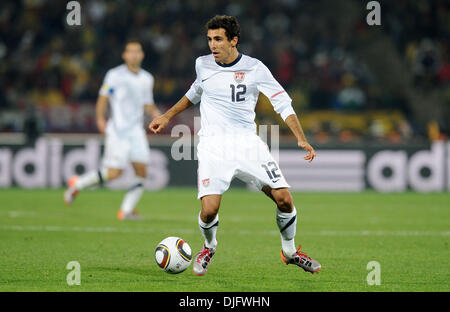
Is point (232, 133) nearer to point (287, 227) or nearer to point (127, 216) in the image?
point (287, 227)

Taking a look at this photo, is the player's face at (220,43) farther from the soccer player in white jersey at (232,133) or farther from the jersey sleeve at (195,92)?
the jersey sleeve at (195,92)

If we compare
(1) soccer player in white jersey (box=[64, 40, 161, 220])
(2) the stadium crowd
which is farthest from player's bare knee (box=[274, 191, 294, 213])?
(2) the stadium crowd

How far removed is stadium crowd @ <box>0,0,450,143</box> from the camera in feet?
64.6

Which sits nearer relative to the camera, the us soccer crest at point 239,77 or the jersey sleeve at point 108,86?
the us soccer crest at point 239,77

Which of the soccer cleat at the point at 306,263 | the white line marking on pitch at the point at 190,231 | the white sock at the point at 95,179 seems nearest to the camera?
the soccer cleat at the point at 306,263

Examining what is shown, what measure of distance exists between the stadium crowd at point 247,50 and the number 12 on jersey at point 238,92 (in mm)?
12185

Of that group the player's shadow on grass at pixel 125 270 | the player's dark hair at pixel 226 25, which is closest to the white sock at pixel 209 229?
the player's shadow on grass at pixel 125 270

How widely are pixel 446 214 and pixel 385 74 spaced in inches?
370

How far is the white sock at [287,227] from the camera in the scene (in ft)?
21.3

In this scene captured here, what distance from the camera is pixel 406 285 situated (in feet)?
19.5

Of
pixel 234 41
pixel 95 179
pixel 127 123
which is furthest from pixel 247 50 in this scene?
pixel 234 41

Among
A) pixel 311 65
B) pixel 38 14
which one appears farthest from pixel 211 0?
pixel 38 14

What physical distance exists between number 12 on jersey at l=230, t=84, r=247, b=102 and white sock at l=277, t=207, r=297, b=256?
1009 millimetres

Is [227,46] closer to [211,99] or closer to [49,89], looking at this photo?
[211,99]
